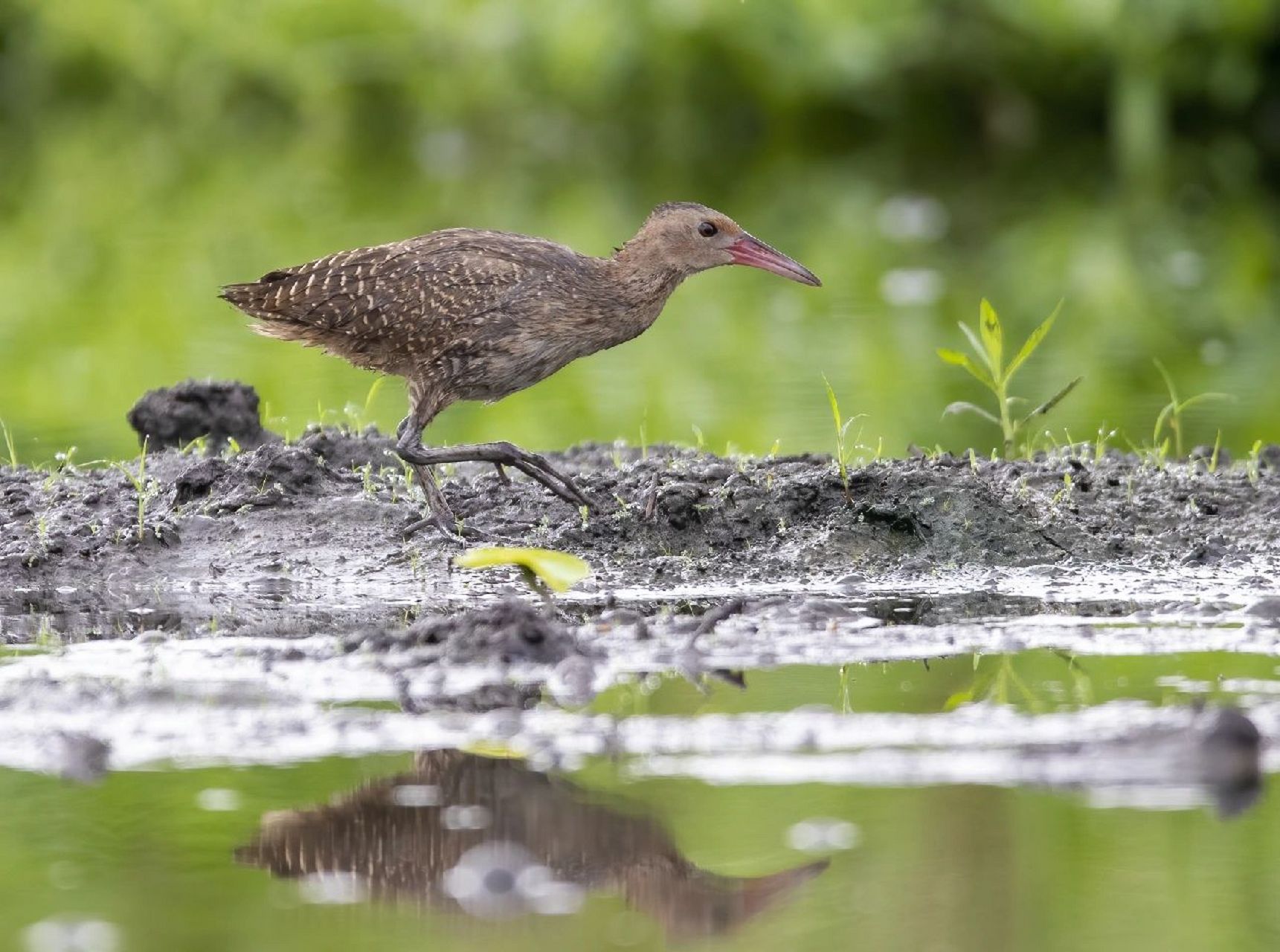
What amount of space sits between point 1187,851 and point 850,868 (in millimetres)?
684

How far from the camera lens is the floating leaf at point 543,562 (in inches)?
256

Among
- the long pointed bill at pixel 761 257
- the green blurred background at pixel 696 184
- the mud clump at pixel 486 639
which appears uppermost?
the green blurred background at pixel 696 184

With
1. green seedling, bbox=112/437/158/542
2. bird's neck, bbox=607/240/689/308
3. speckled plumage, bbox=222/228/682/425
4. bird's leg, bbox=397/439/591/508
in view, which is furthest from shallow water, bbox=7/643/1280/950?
bird's neck, bbox=607/240/689/308

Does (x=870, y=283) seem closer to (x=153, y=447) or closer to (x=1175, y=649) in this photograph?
(x=153, y=447)

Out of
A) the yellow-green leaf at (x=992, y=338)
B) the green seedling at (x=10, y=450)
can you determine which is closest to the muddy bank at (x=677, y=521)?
the green seedling at (x=10, y=450)

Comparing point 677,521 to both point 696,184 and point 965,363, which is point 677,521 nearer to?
point 965,363

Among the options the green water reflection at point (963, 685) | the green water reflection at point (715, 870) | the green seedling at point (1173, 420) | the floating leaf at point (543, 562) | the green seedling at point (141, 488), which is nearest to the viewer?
the green water reflection at point (715, 870)

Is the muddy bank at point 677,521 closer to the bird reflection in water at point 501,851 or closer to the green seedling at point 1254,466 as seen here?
the green seedling at point 1254,466

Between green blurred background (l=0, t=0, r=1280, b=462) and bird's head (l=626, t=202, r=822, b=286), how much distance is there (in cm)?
94

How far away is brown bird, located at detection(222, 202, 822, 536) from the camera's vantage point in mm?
7773

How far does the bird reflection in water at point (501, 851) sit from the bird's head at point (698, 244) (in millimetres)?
3544

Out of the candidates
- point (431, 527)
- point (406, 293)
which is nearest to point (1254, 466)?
point (431, 527)

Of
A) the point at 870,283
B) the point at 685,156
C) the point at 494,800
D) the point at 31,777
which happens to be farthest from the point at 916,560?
the point at 685,156

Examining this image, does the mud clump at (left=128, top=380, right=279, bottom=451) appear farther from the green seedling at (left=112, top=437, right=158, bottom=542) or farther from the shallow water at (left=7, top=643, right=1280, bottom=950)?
the shallow water at (left=7, top=643, right=1280, bottom=950)
